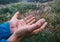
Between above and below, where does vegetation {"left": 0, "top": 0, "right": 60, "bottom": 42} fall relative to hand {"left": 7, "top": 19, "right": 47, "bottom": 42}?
below

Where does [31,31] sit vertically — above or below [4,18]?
above

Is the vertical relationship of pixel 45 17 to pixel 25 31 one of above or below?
below

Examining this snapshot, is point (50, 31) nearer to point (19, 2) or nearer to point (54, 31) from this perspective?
point (54, 31)

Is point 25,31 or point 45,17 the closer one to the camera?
point 25,31

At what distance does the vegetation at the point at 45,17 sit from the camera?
2050 mm

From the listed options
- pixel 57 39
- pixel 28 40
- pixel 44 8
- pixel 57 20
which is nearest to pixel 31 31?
pixel 28 40

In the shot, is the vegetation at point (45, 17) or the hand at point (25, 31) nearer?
the hand at point (25, 31)

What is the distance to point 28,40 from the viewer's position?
1.98m

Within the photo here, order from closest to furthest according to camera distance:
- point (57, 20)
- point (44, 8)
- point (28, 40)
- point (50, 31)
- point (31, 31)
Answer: point (31, 31)
point (28, 40)
point (50, 31)
point (57, 20)
point (44, 8)

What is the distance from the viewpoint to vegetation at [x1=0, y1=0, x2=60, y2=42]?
2050mm

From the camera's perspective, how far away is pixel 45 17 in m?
2.30

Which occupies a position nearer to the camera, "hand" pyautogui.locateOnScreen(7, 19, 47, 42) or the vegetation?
"hand" pyautogui.locateOnScreen(7, 19, 47, 42)

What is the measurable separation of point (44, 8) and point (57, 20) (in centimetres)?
35

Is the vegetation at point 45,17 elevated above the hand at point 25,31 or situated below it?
below
